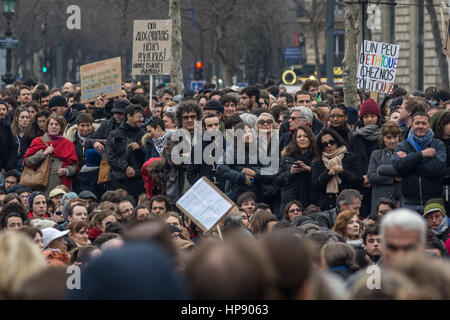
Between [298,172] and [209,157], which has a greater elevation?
[209,157]

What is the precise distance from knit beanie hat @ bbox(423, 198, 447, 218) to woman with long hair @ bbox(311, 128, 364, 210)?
1123 millimetres

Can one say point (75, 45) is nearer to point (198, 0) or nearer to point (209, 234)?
point (198, 0)

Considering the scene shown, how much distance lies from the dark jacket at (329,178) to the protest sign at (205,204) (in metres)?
2.88

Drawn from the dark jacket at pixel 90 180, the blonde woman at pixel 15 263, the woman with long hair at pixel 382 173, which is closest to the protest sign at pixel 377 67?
the dark jacket at pixel 90 180

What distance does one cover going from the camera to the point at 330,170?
11461 millimetres

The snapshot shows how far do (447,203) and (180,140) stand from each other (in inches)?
123

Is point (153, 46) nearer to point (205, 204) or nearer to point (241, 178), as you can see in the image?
point (241, 178)

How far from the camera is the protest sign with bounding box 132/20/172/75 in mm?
17156

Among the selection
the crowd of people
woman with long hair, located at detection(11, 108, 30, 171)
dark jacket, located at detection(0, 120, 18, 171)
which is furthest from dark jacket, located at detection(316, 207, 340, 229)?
dark jacket, located at detection(0, 120, 18, 171)

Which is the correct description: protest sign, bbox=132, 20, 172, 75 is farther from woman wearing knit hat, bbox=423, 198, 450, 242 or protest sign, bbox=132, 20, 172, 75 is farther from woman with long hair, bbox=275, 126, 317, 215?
woman wearing knit hat, bbox=423, 198, 450, 242

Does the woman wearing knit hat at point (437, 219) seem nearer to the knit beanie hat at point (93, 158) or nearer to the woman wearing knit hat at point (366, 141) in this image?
the woman wearing knit hat at point (366, 141)

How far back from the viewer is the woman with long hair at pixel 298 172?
459 inches

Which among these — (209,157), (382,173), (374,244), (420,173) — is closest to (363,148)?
(382,173)

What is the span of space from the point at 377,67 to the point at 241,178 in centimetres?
561
